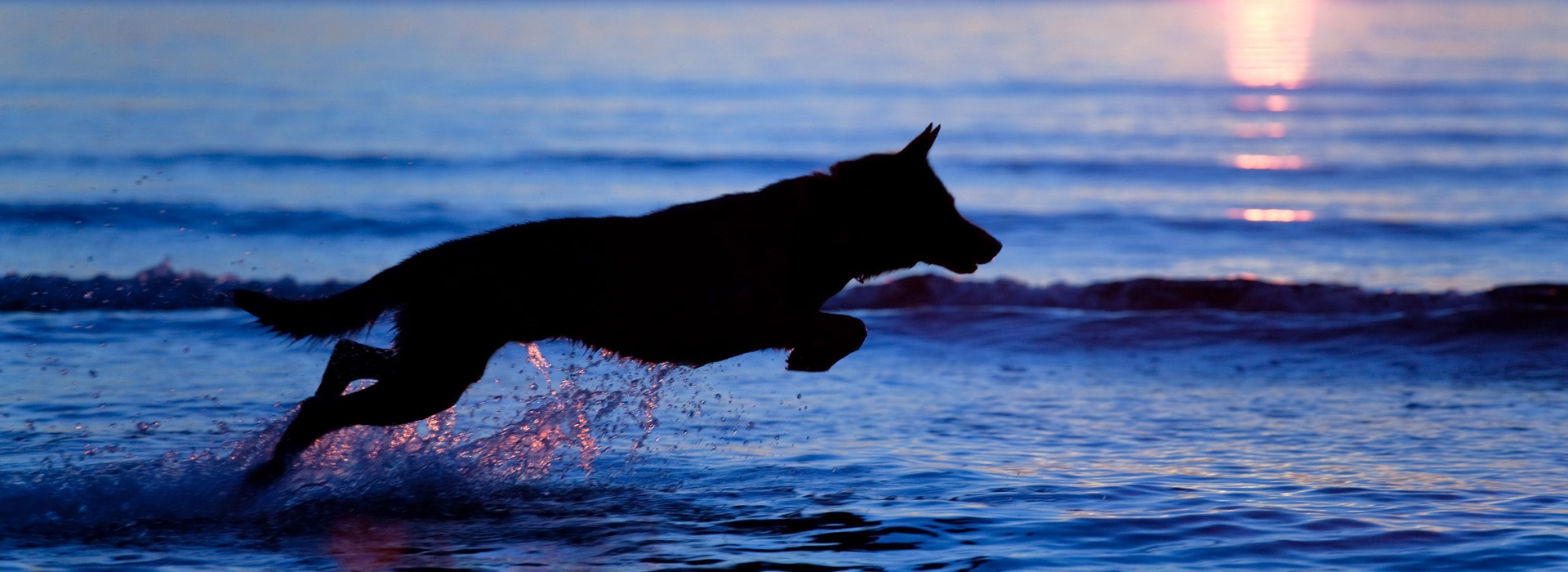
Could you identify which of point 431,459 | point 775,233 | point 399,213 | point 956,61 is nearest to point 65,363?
point 431,459

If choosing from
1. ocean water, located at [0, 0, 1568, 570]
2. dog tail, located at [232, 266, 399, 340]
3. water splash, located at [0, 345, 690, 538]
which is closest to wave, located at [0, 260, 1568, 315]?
ocean water, located at [0, 0, 1568, 570]

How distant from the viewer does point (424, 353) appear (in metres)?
5.64

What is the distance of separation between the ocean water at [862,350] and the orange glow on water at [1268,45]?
4119 mm

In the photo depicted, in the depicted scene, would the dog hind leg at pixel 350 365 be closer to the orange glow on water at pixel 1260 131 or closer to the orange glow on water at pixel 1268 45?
the orange glow on water at pixel 1260 131

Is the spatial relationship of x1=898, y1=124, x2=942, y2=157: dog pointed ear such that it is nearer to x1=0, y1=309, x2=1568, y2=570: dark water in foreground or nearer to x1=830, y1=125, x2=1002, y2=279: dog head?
x1=830, y1=125, x2=1002, y2=279: dog head

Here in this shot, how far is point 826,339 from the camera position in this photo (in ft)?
19.1

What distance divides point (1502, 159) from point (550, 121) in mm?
15587

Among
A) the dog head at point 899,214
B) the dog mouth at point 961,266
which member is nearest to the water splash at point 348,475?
the dog head at point 899,214

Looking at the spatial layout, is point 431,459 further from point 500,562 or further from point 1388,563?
point 1388,563

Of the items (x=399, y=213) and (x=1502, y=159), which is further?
(x=1502, y=159)

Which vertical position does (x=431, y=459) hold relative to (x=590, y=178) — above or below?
below

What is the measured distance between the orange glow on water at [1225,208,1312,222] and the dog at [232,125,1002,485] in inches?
505

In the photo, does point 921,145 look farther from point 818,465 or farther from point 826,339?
point 818,465

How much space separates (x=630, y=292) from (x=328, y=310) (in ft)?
3.92
